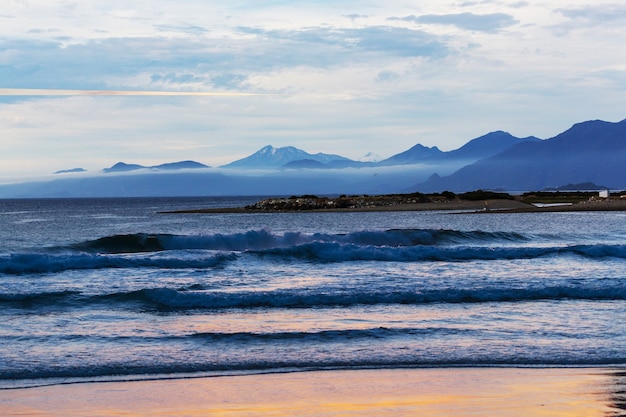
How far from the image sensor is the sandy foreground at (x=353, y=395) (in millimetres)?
10773

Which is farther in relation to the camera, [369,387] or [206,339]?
[206,339]

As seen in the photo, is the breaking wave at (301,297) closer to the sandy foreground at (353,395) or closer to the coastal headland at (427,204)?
the sandy foreground at (353,395)

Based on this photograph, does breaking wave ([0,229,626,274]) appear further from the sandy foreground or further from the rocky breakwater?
the rocky breakwater

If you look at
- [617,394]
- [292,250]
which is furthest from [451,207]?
[617,394]

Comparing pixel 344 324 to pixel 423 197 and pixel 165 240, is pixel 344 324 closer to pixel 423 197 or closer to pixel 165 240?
pixel 165 240

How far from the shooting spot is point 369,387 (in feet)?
39.7

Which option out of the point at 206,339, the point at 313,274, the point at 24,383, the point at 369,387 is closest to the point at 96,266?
the point at 313,274

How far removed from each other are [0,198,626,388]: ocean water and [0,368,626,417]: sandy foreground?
0.63 metres

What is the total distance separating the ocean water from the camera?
13898 mm

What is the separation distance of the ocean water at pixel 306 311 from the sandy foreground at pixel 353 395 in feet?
2.08

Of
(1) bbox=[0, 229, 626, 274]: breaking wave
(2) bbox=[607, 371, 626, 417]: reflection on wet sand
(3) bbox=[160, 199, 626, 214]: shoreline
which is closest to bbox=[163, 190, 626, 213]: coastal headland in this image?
(3) bbox=[160, 199, 626, 214]: shoreline

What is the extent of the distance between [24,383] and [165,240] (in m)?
32.7

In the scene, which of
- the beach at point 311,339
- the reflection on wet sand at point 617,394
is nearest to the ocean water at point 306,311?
the beach at point 311,339

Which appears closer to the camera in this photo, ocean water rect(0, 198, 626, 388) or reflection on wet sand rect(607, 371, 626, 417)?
reflection on wet sand rect(607, 371, 626, 417)
